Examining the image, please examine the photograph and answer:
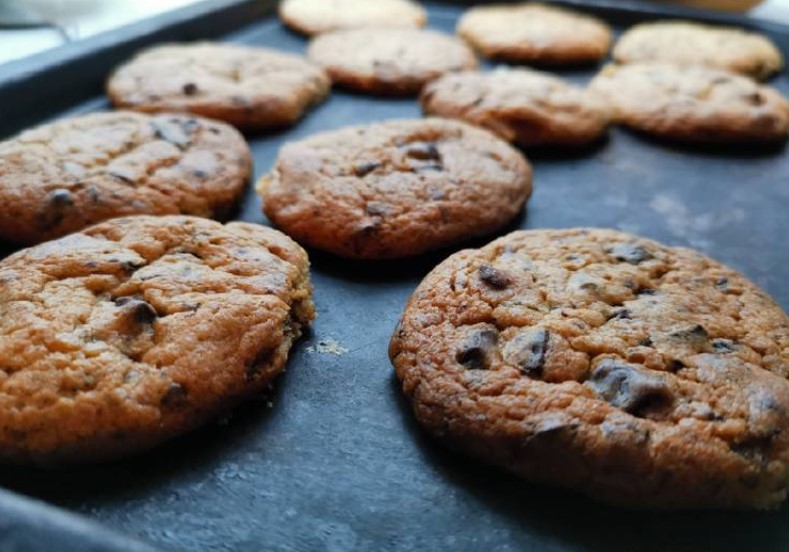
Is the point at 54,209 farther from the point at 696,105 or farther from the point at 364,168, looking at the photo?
the point at 696,105

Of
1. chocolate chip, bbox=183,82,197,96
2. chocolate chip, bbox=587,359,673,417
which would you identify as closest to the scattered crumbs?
chocolate chip, bbox=587,359,673,417

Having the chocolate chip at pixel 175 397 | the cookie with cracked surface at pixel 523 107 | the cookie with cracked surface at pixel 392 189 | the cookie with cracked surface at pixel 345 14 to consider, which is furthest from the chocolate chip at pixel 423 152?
the cookie with cracked surface at pixel 345 14

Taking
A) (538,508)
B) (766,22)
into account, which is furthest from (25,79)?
(766,22)

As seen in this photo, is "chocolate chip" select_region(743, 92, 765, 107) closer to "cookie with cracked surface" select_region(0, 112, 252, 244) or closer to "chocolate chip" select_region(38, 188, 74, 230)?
"cookie with cracked surface" select_region(0, 112, 252, 244)

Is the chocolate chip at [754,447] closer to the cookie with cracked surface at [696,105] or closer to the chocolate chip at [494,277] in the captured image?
the chocolate chip at [494,277]

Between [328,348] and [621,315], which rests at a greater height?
[621,315]

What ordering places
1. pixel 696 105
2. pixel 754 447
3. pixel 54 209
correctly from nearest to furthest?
pixel 754 447 → pixel 54 209 → pixel 696 105

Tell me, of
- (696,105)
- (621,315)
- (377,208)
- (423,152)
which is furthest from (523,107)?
(621,315)
